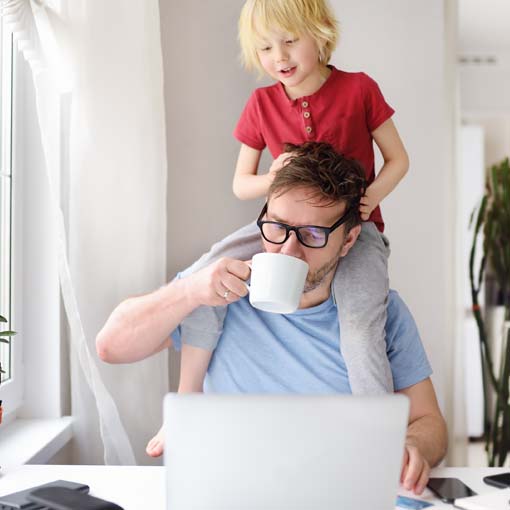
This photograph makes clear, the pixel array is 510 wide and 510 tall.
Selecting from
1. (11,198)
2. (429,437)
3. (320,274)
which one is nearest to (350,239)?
(320,274)

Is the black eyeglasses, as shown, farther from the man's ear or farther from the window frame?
the window frame

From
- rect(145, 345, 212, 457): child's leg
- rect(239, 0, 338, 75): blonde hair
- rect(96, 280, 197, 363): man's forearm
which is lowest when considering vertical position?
rect(145, 345, 212, 457): child's leg

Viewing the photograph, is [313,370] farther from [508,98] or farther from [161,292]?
[508,98]

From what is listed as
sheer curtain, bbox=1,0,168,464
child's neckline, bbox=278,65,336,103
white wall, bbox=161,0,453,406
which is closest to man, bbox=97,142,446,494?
sheer curtain, bbox=1,0,168,464

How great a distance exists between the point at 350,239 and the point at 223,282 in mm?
391

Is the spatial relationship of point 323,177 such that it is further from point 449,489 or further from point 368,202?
point 449,489

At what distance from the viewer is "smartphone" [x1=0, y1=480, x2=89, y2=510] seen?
1145 mm

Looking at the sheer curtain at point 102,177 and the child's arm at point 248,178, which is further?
the child's arm at point 248,178

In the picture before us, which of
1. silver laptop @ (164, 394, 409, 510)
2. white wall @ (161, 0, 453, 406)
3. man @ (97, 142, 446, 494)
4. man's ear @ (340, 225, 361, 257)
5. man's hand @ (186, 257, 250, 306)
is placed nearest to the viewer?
silver laptop @ (164, 394, 409, 510)

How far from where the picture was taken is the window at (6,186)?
1.91 metres

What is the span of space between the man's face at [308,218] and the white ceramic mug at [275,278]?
31cm

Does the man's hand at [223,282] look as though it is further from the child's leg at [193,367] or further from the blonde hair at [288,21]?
the blonde hair at [288,21]

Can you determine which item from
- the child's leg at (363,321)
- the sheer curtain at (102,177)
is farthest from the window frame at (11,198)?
the child's leg at (363,321)

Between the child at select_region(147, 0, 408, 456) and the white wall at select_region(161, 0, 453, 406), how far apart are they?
0.20 metres
